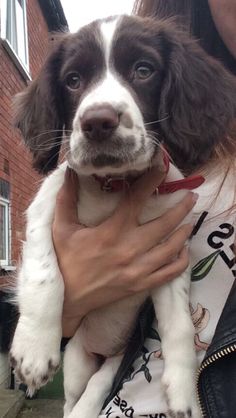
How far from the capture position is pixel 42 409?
5559 mm

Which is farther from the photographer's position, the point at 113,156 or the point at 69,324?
the point at 69,324

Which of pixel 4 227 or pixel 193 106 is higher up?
pixel 193 106

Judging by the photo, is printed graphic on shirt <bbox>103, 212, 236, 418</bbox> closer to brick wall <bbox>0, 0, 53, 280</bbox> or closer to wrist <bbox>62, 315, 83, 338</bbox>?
wrist <bbox>62, 315, 83, 338</bbox>

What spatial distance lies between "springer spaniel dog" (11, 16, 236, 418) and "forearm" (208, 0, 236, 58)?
129 mm

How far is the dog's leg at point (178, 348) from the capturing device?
164cm

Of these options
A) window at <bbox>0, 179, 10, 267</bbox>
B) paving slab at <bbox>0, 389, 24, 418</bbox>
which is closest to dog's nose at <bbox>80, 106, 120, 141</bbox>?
paving slab at <bbox>0, 389, 24, 418</bbox>

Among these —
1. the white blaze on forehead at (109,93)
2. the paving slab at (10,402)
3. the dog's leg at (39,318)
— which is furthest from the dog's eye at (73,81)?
the paving slab at (10,402)

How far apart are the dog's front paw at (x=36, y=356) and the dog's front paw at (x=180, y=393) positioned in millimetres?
327

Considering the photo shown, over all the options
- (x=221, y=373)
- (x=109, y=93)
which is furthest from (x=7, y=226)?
(x=221, y=373)

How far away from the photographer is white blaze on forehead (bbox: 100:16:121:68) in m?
1.76

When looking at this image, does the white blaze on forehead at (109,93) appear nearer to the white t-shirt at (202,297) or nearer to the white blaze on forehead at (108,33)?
the white blaze on forehead at (108,33)

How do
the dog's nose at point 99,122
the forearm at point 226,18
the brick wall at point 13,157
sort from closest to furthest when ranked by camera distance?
the dog's nose at point 99,122
the forearm at point 226,18
the brick wall at point 13,157

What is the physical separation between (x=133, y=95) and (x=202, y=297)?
1.96ft

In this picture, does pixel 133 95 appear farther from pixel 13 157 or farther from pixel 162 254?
pixel 13 157
